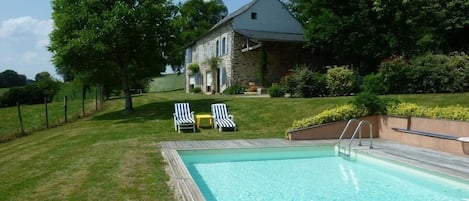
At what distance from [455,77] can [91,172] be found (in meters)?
12.1

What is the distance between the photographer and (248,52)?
27188 mm

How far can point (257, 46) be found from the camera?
24656mm

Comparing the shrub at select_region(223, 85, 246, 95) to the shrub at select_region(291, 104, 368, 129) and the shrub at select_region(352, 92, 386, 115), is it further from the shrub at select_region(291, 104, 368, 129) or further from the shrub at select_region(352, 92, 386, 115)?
the shrub at select_region(352, 92, 386, 115)

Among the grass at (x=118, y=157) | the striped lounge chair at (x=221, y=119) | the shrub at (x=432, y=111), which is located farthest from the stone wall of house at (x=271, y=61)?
the shrub at (x=432, y=111)

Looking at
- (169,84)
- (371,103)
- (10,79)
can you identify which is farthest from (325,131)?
(10,79)

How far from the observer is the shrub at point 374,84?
50.4 feet

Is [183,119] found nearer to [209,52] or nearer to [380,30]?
[380,30]

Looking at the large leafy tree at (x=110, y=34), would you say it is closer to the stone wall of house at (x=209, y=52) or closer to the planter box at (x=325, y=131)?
the stone wall of house at (x=209, y=52)

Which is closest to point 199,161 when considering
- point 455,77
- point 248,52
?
point 455,77

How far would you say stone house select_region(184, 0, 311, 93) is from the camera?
26.2 m

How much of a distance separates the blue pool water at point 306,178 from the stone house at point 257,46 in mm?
16197

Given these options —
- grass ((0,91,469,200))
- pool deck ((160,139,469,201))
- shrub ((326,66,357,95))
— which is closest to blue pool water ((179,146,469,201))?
pool deck ((160,139,469,201))

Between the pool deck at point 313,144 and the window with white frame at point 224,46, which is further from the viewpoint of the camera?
the window with white frame at point 224,46

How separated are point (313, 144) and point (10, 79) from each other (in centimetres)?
6737
